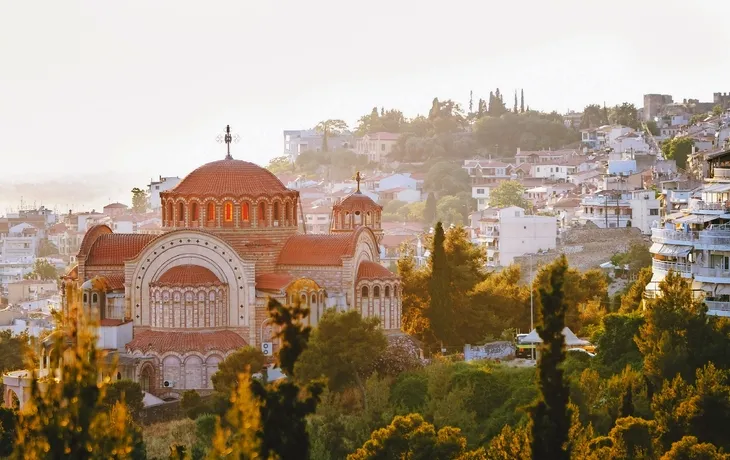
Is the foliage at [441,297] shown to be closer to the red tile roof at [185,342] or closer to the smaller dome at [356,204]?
the smaller dome at [356,204]

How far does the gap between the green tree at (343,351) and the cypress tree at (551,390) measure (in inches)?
523

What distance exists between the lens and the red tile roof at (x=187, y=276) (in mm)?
48844

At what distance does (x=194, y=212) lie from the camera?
5084cm

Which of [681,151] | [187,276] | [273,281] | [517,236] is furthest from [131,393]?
[681,151]

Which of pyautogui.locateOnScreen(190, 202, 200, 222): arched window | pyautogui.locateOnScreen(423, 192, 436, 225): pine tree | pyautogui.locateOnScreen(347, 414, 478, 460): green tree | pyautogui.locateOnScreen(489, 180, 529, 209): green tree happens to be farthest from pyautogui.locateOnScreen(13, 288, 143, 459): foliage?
pyautogui.locateOnScreen(423, 192, 436, 225): pine tree

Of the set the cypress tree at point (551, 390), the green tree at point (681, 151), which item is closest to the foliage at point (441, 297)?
the cypress tree at point (551, 390)

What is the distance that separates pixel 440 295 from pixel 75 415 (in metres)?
22.3

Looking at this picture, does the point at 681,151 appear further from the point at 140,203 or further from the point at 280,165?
the point at 280,165

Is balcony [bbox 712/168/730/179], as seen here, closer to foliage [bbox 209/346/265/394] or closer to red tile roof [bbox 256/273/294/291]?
red tile roof [bbox 256/273/294/291]

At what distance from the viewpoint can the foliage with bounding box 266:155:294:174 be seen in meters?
135

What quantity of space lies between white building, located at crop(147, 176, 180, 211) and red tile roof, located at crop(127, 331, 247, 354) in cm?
4994

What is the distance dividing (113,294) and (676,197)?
23920 millimetres

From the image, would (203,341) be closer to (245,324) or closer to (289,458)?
(245,324)

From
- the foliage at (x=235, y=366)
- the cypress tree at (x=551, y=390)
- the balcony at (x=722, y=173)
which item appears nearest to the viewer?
the cypress tree at (x=551, y=390)
